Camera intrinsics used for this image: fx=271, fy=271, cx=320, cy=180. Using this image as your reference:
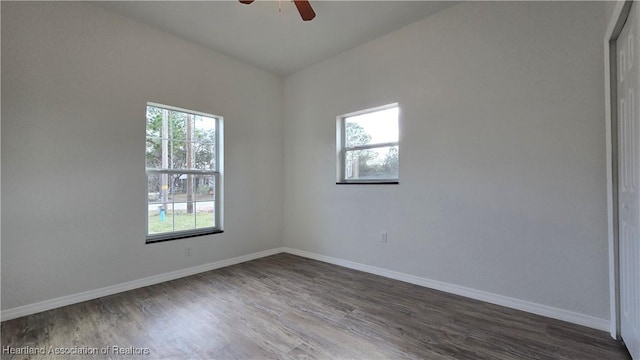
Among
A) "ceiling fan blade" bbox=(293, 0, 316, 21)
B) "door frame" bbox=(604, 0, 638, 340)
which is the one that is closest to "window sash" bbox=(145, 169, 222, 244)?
"ceiling fan blade" bbox=(293, 0, 316, 21)

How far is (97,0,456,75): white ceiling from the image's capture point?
8.89ft

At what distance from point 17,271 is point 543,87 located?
4.69 m

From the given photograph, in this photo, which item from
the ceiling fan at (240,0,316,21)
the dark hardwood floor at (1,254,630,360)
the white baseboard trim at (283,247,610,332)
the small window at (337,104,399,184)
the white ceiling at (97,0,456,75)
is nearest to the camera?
the dark hardwood floor at (1,254,630,360)

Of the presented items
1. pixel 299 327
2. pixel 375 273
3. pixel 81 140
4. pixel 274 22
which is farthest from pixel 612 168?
pixel 81 140

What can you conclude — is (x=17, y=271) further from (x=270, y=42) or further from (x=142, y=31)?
(x=270, y=42)

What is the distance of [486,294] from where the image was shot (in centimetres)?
254

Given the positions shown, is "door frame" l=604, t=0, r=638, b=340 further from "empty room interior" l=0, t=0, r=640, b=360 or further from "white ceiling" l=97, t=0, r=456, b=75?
"white ceiling" l=97, t=0, r=456, b=75

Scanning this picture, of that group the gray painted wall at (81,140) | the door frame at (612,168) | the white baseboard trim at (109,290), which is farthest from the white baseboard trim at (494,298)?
the gray painted wall at (81,140)

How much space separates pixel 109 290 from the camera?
2719 mm

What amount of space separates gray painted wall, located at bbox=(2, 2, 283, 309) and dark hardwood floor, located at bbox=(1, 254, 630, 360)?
0.41 metres

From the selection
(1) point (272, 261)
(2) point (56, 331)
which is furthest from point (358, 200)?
(2) point (56, 331)

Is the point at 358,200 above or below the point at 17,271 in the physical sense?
above

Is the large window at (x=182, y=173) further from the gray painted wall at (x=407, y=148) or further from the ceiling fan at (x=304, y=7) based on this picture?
the ceiling fan at (x=304, y=7)

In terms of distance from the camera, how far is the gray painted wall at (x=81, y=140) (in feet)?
7.51
